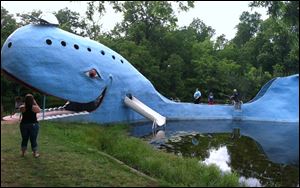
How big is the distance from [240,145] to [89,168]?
9.05m

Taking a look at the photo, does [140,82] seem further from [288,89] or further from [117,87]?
[288,89]

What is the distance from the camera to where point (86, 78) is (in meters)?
18.1

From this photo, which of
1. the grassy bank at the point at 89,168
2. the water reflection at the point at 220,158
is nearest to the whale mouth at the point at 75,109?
the grassy bank at the point at 89,168

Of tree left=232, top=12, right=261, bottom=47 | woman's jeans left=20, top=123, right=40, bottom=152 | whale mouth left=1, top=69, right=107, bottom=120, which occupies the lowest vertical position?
woman's jeans left=20, top=123, right=40, bottom=152

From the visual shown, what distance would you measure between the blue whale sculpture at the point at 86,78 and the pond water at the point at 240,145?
1.08 metres

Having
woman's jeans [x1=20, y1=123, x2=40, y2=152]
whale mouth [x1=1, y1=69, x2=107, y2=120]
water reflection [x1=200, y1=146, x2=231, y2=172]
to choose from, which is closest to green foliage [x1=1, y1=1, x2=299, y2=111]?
whale mouth [x1=1, y1=69, x2=107, y2=120]

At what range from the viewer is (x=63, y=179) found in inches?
292

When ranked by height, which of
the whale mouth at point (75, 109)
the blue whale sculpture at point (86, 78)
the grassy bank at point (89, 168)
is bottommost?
the grassy bank at point (89, 168)

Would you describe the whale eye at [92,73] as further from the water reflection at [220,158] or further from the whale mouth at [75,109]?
the water reflection at [220,158]

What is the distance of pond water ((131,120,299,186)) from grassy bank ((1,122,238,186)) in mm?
1883

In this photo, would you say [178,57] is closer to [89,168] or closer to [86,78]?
[86,78]

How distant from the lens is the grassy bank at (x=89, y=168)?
743cm

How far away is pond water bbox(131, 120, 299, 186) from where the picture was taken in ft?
37.7

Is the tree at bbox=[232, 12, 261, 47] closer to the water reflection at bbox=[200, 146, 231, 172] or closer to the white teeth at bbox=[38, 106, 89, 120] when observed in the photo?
the white teeth at bbox=[38, 106, 89, 120]
